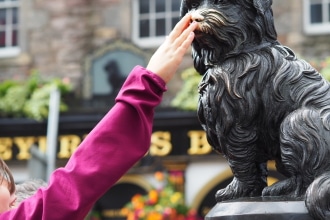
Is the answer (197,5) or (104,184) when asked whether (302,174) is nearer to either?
(197,5)

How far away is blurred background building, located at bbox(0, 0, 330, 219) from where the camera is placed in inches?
496

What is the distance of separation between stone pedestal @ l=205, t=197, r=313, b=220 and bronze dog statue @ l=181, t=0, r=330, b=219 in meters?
0.08

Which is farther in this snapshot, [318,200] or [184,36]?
[318,200]

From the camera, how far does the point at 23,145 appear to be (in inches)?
522

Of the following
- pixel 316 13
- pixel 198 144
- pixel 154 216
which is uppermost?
pixel 316 13

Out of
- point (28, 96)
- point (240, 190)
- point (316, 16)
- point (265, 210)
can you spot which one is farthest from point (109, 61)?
point (265, 210)

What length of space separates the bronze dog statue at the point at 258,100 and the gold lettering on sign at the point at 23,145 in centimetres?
1064

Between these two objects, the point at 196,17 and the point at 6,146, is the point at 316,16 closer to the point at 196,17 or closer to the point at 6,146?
the point at 6,146

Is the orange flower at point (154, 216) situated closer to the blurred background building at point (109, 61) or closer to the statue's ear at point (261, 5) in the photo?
the blurred background building at point (109, 61)

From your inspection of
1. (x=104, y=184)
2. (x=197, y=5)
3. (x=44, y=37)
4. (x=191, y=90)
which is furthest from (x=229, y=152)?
(x=44, y=37)

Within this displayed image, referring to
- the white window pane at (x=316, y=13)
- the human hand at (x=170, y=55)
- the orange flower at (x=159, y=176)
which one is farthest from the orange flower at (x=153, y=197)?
the human hand at (x=170, y=55)

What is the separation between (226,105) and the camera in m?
2.64

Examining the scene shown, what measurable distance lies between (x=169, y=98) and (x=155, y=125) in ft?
1.68

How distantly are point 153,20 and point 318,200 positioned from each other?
1109 centimetres
